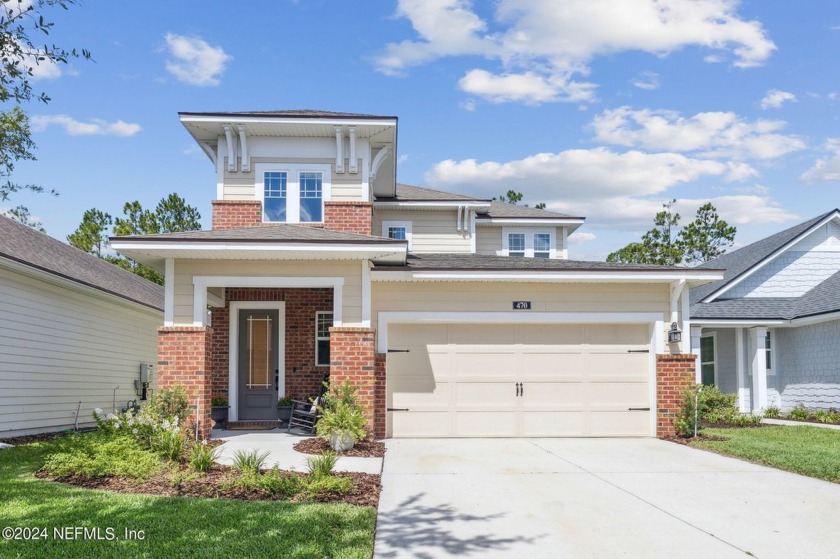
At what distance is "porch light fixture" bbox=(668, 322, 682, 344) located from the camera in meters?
13.1

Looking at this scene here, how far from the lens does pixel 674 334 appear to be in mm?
13125

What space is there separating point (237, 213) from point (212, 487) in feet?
25.9

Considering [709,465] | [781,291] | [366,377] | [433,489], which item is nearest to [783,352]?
[781,291]

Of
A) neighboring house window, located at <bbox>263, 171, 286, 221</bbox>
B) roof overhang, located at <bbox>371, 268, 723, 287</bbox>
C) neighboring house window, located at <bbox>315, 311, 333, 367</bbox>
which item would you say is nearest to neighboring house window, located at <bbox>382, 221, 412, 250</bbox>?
neighboring house window, located at <bbox>263, 171, 286, 221</bbox>

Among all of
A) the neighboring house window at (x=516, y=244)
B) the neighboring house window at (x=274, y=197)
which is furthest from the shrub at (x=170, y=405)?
the neighboring house window at (x=516, y=244)

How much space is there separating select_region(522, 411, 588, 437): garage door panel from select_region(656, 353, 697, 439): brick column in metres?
1.41

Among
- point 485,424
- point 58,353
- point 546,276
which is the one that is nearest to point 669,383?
point 546,276

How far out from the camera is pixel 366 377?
11.8 metres

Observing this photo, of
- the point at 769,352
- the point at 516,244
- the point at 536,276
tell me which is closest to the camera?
the point at 536,276

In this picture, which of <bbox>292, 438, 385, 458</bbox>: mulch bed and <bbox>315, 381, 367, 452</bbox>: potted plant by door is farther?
Result: <bbox>315, 381, 367, 452</bbox>: potted plant by door

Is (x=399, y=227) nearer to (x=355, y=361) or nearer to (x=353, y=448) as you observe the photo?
(x=355, y=361)

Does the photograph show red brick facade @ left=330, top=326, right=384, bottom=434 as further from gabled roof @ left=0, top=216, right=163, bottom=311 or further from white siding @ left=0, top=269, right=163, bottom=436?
white siding @ left=0, top=269, right=163, bottom=436

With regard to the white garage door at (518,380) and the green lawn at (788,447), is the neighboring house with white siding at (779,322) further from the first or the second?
the white garage door at (518,380)

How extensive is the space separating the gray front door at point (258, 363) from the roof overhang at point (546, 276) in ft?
10.9
